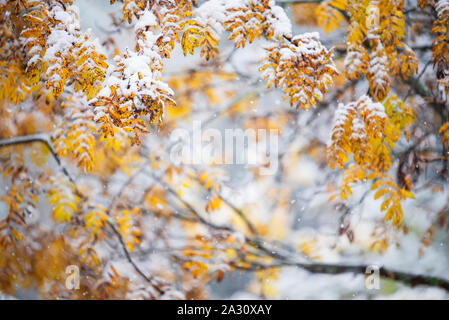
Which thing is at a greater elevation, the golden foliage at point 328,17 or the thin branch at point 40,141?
the golden foliage at point 328,17

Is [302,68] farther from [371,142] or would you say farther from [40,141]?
[40,141]

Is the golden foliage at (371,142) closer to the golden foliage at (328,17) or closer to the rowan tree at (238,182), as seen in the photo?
the rowan tree at (238,182)

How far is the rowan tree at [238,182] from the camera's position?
2664 millimetres

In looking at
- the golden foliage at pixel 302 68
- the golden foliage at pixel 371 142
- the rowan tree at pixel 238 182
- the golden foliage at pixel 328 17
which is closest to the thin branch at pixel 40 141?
the rowan tree at pixel 238 182

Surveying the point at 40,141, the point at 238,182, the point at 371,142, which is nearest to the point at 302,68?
the point at 371,142

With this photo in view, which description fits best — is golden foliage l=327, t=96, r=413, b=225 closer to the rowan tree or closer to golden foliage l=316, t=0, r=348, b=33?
the rowan tree

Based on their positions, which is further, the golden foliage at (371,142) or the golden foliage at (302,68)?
the golden foliage at (371,142)

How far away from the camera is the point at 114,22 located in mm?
2633

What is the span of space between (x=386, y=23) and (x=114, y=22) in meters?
2.12

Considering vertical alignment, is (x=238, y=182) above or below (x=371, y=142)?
below

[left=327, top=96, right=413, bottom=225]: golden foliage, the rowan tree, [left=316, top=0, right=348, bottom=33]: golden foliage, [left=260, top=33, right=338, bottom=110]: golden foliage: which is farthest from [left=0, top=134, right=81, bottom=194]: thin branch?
[left=316, top=0, right=348, bottom=33]: golden foliage

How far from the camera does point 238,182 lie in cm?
270

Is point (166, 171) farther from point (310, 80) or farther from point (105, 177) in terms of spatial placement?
point (310, 80)
